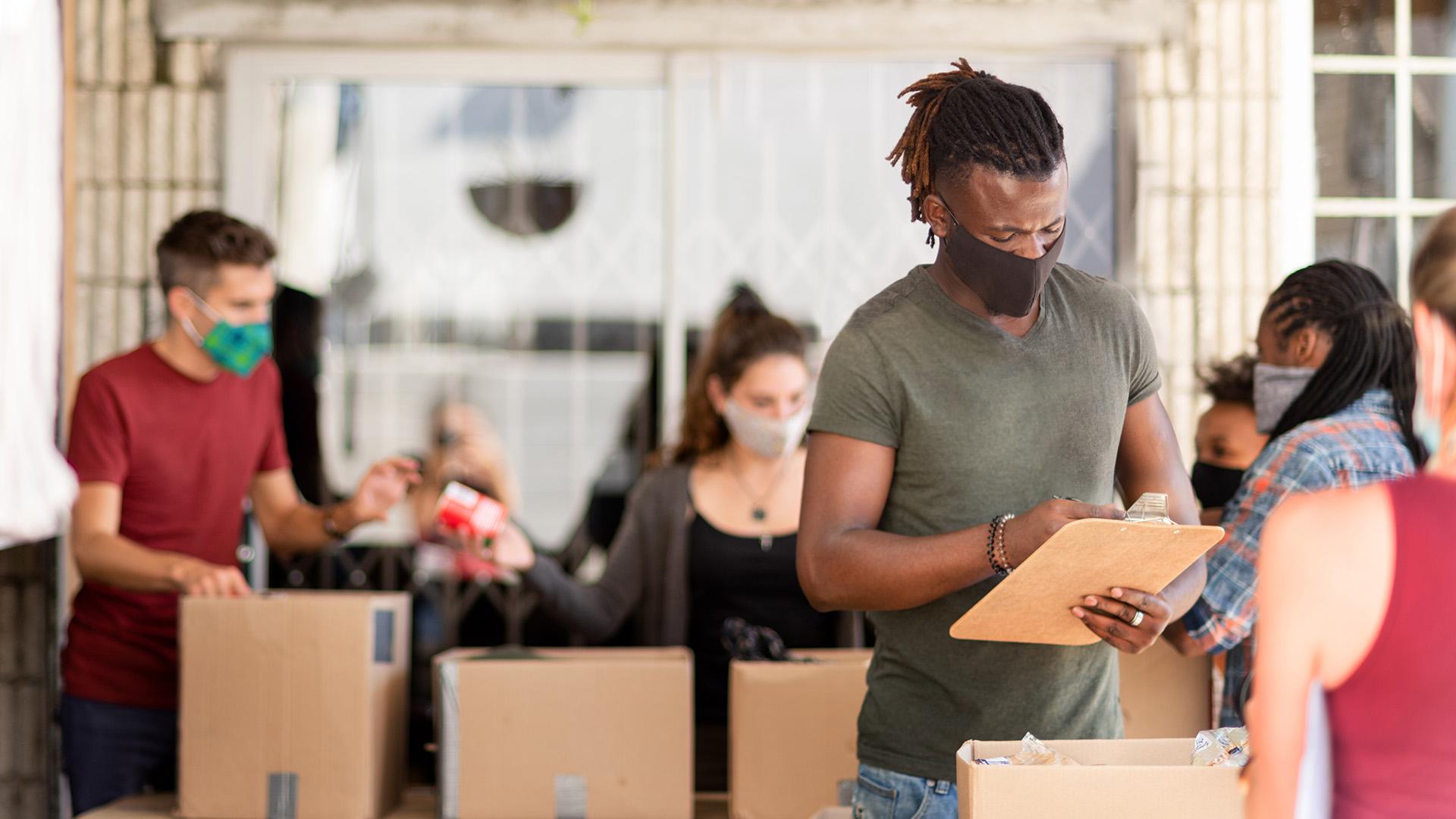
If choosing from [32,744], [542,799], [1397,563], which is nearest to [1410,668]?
[1397,563]

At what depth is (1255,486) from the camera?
2035 mm

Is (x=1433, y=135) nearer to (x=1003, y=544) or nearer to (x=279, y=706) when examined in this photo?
(x=1003, y=544)

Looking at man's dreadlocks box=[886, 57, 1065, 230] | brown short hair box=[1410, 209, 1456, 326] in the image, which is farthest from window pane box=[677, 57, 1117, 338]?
brown short hair box=[1410, 209, 1456, 326]

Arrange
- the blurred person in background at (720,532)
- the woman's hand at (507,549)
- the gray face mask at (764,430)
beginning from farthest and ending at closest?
the gray face mask at (764,430), the blurred person in background at (720,532), the woman's hand at (507,549)

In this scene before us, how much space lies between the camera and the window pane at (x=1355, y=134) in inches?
134

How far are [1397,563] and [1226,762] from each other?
1.91 feet

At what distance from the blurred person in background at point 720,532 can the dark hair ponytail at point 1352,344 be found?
1.04m

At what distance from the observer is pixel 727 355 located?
2947 millimetres

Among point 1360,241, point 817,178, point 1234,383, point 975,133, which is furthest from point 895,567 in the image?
point 1360,241

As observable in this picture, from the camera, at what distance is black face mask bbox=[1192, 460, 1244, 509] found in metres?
2.55

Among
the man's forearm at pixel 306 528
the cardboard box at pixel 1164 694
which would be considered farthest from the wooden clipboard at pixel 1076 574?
the man's forearm at pixel 306 528

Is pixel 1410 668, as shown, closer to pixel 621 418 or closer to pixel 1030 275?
pixel 1030 275

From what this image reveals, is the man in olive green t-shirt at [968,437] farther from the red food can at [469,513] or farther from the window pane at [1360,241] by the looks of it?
the window pane at [1360,241]

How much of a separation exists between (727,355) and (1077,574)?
1.60 m
